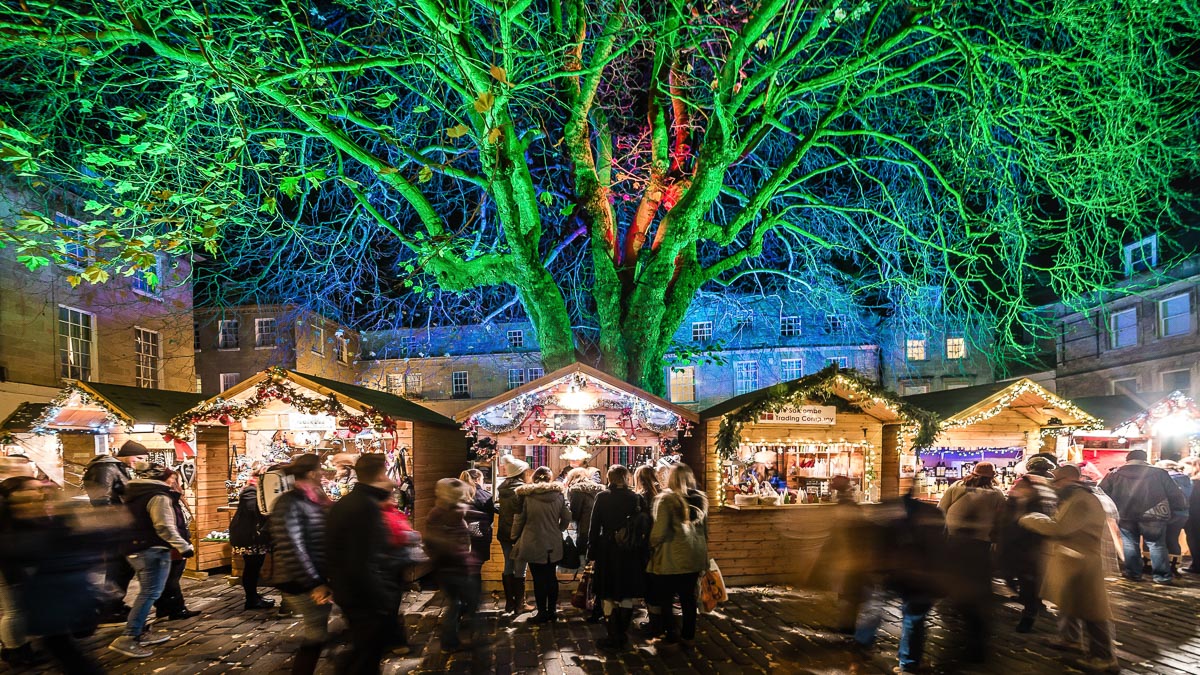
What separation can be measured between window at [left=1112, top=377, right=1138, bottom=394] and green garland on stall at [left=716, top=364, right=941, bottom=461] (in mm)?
20202

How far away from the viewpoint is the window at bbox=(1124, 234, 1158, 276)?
21109 mm

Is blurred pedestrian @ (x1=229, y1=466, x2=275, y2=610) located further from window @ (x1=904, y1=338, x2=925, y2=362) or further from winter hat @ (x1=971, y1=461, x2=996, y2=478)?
window @ (x1=904, y1=338, x2=925, y2=362)

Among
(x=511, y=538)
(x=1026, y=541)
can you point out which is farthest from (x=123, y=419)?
(x=1026, y=541)

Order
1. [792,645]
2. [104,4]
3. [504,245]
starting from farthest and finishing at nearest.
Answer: [504,245]
[104,4]
[792,645]

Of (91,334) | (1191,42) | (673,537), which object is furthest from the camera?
(91,334)

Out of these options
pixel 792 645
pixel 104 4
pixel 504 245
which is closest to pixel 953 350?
pixel 504 245

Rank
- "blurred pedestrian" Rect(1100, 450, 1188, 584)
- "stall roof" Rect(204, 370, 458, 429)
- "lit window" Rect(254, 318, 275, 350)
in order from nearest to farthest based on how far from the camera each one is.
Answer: "blurred pedestrian" Rect(1100, 450, 1188, 584)
"stall roof" Rect(204, 370, 458, 429)
"lit window" Rect(254, 318, 275, 350)

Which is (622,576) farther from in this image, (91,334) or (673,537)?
(91,334)

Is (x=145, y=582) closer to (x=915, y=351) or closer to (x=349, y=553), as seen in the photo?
(x=349, y=553)

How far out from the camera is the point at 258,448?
10586mm

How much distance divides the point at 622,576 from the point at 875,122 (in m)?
10.1

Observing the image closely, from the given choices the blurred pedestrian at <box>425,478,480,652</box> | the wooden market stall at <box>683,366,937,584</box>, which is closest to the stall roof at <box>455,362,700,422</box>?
the wooden market stall at <box>683,366,937,584</box>

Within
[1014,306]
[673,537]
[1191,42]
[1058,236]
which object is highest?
[1191,42]

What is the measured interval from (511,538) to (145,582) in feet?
11.9
